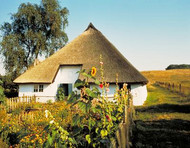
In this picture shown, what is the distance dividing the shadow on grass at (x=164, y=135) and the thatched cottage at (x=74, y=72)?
338 inches

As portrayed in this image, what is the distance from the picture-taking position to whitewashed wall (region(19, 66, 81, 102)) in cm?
2000

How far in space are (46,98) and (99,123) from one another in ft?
52.7

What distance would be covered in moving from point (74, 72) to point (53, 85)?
2611 millimetres

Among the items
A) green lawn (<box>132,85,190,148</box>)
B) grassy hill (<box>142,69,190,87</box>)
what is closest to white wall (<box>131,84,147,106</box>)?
green lawn (<box>132,85,190,148</box>)

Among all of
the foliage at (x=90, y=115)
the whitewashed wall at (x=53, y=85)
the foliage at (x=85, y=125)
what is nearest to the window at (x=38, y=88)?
the whitewashed wall at (x=53, y=85)

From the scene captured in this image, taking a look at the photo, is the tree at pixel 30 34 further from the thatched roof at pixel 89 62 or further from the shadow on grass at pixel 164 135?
the shadow on grass at pixel 164 135

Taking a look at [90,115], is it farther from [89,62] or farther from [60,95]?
[89,62]

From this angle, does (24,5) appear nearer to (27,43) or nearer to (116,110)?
(27,43)

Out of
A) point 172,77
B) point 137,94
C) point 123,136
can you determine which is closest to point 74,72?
point 137,94

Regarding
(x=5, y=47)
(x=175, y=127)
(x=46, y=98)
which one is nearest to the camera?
(x=175, y=127)

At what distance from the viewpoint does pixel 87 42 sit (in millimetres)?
23359

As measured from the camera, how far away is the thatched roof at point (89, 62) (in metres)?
18.4

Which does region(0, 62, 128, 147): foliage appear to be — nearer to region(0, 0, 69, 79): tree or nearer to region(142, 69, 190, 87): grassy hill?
region(0, 0, 69, 79): tree

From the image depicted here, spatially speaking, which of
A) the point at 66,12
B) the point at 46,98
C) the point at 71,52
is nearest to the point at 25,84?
the point at 46,98
